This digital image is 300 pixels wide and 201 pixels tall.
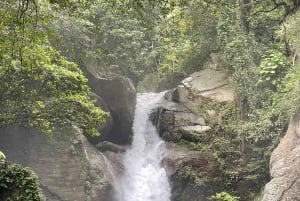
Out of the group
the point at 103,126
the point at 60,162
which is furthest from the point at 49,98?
the point at 103,126

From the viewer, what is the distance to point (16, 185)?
544 cm

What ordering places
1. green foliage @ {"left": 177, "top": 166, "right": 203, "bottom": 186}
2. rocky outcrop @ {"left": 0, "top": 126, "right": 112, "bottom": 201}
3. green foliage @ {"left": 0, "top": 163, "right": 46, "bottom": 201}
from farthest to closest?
green foliage @ {"left": 177, "top": 166, "right": 203, "bottom": 186}
rocky outcrop @ {"left": 0, "top": 126, "right": 112, "bottom": 201}
green foliage @ {"left": 0, "top": 163, "right": 46, "bottom": 201}

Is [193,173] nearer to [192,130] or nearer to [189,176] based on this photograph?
[189,176]

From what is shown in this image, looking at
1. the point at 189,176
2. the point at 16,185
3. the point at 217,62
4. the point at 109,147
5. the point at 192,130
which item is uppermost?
the point at 217,62

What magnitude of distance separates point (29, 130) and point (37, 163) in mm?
1269

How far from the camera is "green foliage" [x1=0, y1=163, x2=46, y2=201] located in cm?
538

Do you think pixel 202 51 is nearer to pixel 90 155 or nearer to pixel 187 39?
pixel 187 39

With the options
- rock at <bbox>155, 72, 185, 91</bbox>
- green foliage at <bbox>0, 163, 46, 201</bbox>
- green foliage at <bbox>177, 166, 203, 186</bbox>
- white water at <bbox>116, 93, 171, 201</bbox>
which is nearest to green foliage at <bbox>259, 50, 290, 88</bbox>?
green foliage at <bbox>177, 166, 203, 186</bbox>

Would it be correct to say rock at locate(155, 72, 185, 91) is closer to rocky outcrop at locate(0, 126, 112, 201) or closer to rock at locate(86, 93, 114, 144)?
rock at locate(86, 93, 114, 144)

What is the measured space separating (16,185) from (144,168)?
36.8 feet

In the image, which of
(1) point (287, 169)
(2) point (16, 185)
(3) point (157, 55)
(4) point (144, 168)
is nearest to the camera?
(2) point (16, 185)

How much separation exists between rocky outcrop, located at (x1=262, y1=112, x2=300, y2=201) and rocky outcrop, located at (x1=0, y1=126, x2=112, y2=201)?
21.8 ft

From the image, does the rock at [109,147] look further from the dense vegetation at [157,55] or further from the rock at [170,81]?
the rock at [170,81]

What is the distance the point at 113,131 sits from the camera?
60.0ft
